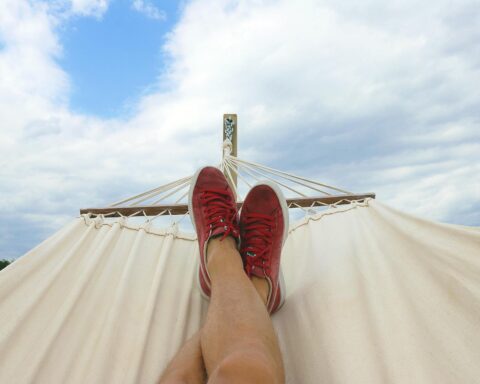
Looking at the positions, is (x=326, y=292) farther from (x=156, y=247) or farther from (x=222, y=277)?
(x=156, y=247)

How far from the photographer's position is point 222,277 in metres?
0.80

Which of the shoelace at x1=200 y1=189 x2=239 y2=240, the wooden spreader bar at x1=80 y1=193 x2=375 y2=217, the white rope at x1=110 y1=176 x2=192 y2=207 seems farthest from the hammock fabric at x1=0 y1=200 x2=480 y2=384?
the white rope at x1=110 y1=176 x2=192 y2=207

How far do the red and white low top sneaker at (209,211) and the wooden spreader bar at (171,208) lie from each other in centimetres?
53

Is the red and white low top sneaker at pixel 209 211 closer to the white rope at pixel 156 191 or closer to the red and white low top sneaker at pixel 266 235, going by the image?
the red and white low top sneaker at pixel 266 235

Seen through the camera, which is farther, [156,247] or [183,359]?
[156,247]

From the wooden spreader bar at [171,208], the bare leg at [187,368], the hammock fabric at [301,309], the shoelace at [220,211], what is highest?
the wooden spreader bar at [171,208]

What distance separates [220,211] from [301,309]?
351 mm

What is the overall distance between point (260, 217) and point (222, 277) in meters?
0.28

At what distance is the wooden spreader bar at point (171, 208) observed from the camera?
1.62m

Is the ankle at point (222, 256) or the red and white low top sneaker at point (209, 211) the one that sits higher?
the red and white low top sneaker at point (209, 211)

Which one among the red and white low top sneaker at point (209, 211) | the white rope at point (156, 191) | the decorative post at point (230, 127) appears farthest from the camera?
the decorative post at point (230, 127)

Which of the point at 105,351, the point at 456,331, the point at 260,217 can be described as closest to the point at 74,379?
the point at 105,351

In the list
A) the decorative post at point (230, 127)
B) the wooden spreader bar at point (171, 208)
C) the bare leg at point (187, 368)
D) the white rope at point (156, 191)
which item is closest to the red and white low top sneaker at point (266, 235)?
the bare leg at point (187, 368)

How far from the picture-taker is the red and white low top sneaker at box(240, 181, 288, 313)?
0.90 meters
